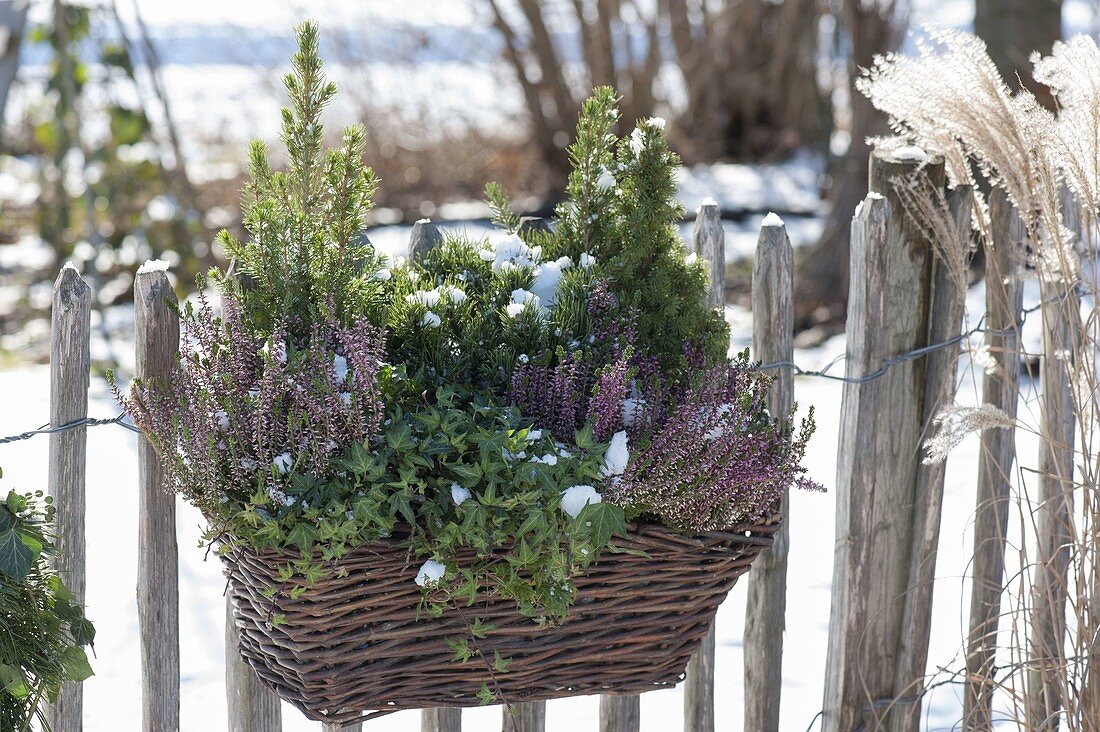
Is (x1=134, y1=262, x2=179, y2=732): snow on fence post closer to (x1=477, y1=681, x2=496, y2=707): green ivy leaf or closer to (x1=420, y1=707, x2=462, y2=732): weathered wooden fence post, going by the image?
(x1=420, y1=707, x2=462, y2=732): weathered wooden fence post

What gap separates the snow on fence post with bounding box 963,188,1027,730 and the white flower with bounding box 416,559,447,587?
92 centimetres

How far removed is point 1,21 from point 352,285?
2.74 meters

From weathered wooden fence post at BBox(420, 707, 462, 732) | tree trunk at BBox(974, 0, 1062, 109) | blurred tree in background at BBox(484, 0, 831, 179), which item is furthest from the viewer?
blurred tree in background at BBox(484, 0, 831, 179)

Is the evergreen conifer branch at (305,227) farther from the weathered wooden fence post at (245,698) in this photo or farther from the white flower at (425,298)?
the weathered wooden fence post at (245,698)

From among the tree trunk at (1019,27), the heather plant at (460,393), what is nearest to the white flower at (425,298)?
the heather plant at (460,393)

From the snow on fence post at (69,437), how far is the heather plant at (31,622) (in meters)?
0.05

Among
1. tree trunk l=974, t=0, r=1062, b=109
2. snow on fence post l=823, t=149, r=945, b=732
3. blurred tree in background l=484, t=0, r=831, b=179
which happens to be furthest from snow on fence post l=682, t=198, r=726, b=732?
blurred tree in background l=484, t=0, r=831, b=179

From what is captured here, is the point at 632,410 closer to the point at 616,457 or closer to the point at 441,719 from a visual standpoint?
the point at 616,457

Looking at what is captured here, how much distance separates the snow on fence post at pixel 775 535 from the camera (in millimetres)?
1760

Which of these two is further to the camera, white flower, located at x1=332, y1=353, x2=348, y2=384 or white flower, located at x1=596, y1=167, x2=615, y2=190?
white flower, located at x1=596, y1=167, x2=615, y2=190

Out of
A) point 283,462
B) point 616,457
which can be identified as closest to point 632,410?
point 616,457

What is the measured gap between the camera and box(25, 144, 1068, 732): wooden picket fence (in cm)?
168

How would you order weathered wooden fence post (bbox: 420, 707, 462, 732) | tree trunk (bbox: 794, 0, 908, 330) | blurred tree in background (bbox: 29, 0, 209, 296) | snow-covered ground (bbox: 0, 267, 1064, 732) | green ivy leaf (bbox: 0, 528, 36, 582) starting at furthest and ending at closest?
tree trunk (bbox: 794, 0, 908, 330) < blurred tree in background (bbox: 29, 0, 209, 296) < snow-covered ground (bbox: 0, 267, 1064, 732) < weathered wooden fence post (bbox: 420, 707, 462, 732) < green ivy leaf (bbox: 0, 528, 36, 582)

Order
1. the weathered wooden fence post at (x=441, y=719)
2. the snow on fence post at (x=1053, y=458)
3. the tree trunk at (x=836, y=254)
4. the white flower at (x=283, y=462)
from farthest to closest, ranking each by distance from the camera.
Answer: the tree trunk at (x=836, y=254) < the weathered wooden fence post at (x=441, y=719) < the snow on fence post at (x=1053, y=458) < the white flower at (x=283, y=462)
